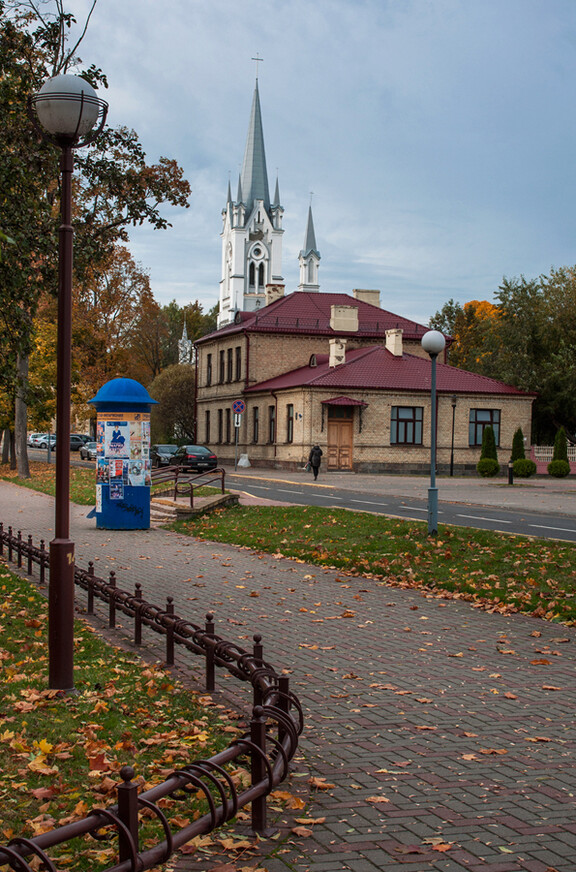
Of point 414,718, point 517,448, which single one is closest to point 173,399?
point 517,448

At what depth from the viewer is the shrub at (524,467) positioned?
45469mm

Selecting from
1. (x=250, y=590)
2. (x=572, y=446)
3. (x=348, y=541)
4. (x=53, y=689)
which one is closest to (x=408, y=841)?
(x=53, y=689)

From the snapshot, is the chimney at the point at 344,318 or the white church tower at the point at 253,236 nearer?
the chimney at the point at 344,318

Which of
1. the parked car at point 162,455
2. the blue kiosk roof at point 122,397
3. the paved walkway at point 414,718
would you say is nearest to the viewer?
the paved walkway at point 414,718

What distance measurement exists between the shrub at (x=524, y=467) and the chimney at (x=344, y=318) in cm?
1695

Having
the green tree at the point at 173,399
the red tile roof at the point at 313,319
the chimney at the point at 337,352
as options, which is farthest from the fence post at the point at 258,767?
the green tree at the point at 173,399

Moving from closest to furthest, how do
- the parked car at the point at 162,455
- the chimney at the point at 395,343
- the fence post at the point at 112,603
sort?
1. the fence post at the point at 112,603
2. the parked car at the point at 162,455
3. the chimney at the point at 395,343

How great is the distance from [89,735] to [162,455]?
1752 inches

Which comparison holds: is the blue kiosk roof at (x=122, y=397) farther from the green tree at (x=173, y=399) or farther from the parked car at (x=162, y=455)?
the green tree at (x=173, y=399)

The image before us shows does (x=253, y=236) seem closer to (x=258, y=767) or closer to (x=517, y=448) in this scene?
(x=517, y=448)

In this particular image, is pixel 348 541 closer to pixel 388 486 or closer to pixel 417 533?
pixel 417 533

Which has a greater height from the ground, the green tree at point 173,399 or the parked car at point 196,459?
the green tree at point 173,399

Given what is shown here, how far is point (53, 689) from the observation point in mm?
6402

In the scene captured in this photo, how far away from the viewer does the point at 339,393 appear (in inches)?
1900
